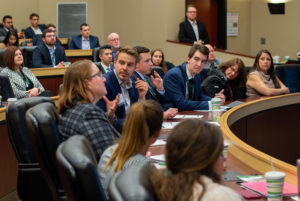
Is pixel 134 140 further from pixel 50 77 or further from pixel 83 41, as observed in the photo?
pixel 83 41

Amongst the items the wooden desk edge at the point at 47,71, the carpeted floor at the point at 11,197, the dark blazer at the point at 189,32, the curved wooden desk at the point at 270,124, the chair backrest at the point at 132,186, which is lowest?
the carpeted floor at the point at 11,197

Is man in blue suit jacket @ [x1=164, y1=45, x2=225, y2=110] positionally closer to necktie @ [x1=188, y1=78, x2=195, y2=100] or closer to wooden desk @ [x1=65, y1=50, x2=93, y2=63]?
necktie @ [x1=188, y1=78, x2=195, y2=100]

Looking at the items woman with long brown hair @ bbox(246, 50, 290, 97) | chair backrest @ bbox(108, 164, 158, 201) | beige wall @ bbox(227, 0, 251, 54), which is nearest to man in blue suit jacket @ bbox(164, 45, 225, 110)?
woman with long brown hair @ bbox(246, 50, 290, 97)

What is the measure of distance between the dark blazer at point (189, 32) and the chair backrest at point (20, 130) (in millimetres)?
8131

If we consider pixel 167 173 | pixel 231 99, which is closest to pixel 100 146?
pixel 167 173

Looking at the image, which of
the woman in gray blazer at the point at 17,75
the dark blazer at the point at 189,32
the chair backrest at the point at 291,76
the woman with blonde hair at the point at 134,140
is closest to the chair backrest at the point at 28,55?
the woman in gray blazer at the point at 17,75

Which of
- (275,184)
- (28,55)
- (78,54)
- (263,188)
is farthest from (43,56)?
(275,184)

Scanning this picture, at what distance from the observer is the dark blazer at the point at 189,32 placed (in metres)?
11.2

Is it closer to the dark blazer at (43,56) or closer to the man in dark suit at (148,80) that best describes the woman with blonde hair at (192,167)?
the man in dark suit at (148,80)

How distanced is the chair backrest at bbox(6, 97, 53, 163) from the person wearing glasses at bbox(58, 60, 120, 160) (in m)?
0.36

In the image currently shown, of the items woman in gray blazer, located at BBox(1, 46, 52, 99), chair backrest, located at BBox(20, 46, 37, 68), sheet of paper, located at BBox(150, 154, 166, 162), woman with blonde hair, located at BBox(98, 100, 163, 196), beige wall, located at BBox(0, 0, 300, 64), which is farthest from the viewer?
beige wall, located at BBox(0, 0, 300, 64)

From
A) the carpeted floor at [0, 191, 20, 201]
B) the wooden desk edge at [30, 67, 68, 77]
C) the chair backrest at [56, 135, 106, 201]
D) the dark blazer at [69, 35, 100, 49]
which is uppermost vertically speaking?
the dark blazer at [69, 35, 100, 49]

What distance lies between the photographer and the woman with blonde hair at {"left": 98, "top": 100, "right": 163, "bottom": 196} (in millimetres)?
2098

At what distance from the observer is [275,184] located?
84.3 inches
